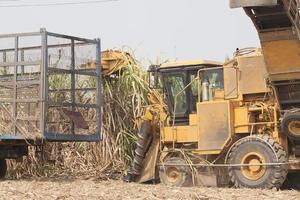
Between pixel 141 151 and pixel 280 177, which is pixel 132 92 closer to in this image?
pixel 141 151

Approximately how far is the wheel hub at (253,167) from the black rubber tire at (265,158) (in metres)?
0.06

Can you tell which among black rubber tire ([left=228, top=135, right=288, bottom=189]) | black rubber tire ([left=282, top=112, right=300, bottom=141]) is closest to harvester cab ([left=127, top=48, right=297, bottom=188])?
black rubber tire ([left=228, top=135, right=288, bottom=189])

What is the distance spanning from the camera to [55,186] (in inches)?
479

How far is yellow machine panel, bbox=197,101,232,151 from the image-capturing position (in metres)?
13.0

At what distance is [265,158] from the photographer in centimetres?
1230

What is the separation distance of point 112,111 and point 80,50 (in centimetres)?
231

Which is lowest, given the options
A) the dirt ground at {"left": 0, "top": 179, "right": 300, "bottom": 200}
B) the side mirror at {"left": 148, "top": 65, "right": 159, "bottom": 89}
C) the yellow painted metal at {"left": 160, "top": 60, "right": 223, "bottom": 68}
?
the dirt ground at {"left": 0, "top": 179, "right": 300, "bottom": 200}

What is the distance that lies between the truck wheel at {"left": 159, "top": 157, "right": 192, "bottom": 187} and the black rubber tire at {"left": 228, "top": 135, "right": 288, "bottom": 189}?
48.0 inches

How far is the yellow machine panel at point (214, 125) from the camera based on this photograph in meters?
13.0

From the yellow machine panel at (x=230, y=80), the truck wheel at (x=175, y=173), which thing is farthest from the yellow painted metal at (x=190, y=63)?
the truck wheel at (x=175, y=173)

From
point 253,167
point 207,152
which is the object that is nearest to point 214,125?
point 207,152

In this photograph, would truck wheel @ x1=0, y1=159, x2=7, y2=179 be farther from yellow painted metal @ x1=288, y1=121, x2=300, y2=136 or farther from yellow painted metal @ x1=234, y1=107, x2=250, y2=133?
yellow painted metal @ x1=288, y1=121, x2=300, y2=136

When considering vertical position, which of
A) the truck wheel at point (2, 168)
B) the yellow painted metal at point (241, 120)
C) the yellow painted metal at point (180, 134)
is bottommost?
the truck wheel at point (2, 168)

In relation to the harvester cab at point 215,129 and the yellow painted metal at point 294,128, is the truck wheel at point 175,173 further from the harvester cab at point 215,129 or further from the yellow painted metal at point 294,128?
the yellow painted metal at point 294,128
